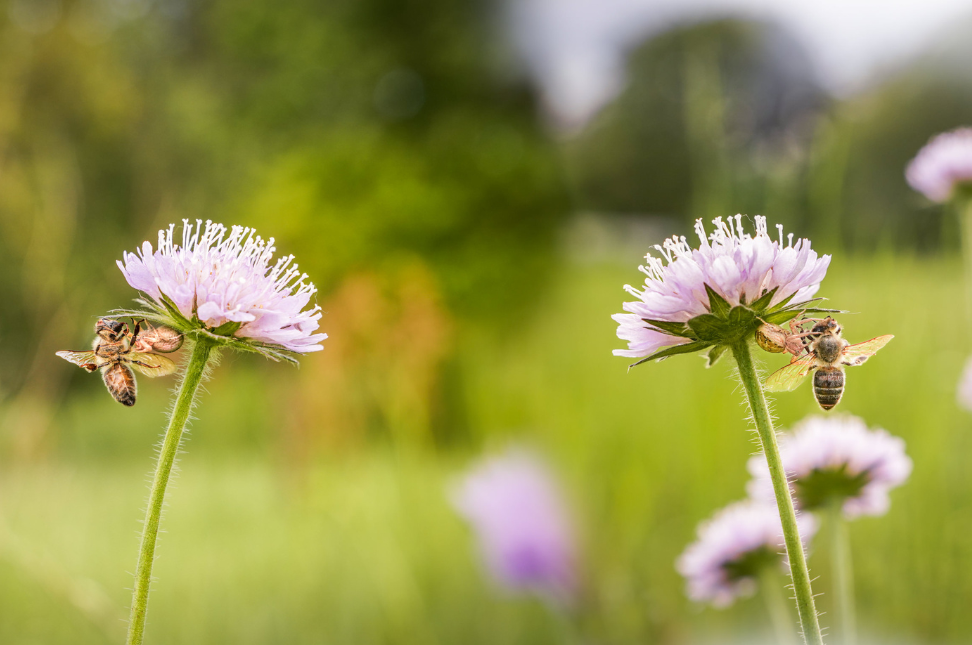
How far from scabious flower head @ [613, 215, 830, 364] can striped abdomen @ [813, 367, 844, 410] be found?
4 cm

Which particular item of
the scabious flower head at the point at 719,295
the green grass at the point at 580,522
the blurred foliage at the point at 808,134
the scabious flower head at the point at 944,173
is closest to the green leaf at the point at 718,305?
the scabious flower head at the point at 719,295

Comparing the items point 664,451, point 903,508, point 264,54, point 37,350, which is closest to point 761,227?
point 903,508

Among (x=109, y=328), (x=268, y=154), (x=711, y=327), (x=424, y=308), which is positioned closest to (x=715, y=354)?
(x=711, y=327)

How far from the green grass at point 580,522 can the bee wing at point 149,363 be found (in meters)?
0.28

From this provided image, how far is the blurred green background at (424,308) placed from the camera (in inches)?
62.3

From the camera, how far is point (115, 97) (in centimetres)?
620

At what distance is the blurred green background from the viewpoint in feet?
5.19

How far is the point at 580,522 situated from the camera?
187 centimetres

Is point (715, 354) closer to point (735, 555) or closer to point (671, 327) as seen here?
point (671, 327)

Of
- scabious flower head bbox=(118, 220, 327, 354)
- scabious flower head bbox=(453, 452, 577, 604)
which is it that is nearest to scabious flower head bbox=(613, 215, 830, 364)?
scabious flower head bbox=(118, 220, 327, 354)

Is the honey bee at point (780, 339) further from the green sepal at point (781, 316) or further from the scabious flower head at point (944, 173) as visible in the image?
the scabious flower head at point (944, 173)

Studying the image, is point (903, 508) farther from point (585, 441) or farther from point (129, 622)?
point (129, 622)

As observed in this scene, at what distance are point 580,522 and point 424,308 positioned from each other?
1.24 meters

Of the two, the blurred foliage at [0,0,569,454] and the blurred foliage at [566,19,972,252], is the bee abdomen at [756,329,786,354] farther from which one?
the blurred foliage at [0,0,569,454]
